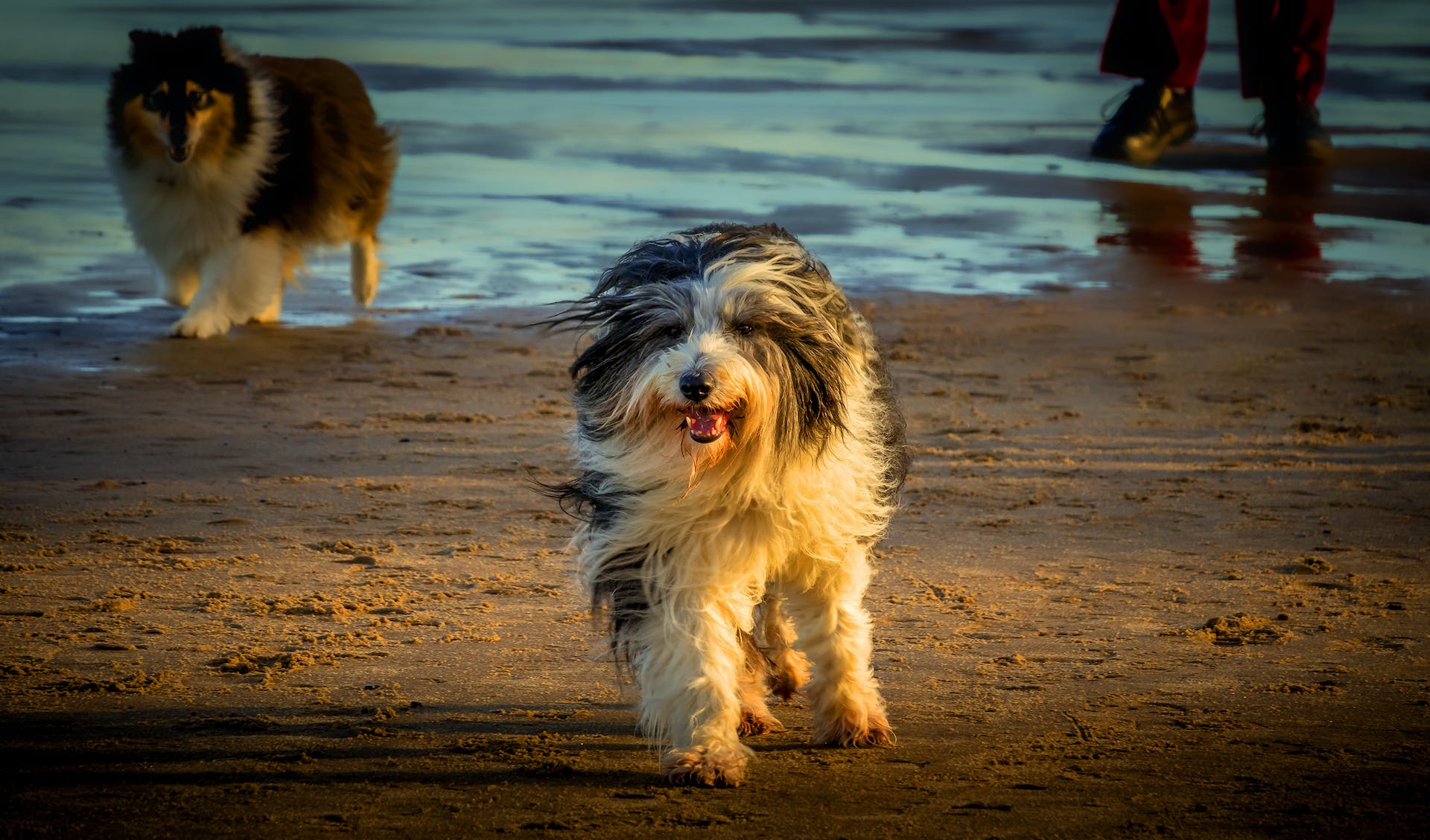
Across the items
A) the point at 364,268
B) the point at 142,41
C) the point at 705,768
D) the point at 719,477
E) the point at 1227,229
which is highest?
the point at 142,41

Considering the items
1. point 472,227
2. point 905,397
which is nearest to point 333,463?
point 905,397

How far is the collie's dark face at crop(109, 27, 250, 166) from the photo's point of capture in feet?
32.4

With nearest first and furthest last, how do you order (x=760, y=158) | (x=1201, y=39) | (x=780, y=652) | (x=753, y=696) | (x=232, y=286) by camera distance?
(x=753, y=696) < (x=780, y=652) < (x=232, y=286) < (x=1201, y=39) < (x=760, y=158)

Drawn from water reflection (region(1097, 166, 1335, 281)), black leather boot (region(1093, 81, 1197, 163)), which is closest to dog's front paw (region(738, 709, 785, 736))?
water reflection (region(1097, 166, 1335, 281))

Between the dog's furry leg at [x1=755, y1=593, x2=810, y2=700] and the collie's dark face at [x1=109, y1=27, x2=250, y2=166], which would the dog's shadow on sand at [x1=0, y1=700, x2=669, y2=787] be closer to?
the dog's furry leg at [x1=755, y1=593, x2=810, y2=700]

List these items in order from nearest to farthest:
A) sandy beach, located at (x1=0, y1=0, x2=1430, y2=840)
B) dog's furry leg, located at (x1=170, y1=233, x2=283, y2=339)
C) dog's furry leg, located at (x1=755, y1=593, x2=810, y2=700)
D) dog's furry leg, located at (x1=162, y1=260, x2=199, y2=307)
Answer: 1. sandy beach, located at (x1=0, y1=0, x2=1430, y2=840)
2. dog's furry leg, located at (x1=755, y1=593, x2=810, y2=700)
3. dog's furry leg, located at (x1=170, y1=233, x2=283, y2=339)
4. dog's furry leg, located at (x1=162, y1=260, x2=199, y2=307)

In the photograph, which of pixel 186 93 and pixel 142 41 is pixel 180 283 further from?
pixel 142 41

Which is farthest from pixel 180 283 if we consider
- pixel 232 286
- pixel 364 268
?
pixel 364 268

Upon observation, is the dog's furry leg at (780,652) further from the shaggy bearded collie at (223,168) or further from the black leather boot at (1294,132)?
the black leather boot at (1294,132)

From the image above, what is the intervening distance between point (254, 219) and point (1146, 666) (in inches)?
272

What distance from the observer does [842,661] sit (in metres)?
4.36

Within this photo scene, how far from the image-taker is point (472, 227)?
13797 millimetres

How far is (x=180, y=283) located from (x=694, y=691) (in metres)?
7.25

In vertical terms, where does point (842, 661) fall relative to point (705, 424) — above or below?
below
